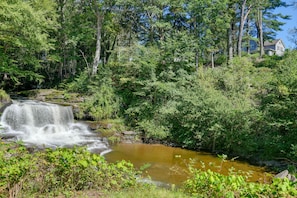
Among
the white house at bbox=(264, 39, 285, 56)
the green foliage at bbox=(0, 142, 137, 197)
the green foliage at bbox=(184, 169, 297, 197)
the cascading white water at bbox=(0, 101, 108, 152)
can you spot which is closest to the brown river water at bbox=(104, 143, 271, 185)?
the cascading white water at bbox=(0, 101, 108, 152)

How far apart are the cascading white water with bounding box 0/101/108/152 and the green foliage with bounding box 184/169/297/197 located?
26.2 feet

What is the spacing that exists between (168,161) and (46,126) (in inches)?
264

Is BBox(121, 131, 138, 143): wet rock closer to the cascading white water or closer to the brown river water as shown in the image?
the brown river water

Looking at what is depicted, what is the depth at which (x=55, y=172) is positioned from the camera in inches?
135

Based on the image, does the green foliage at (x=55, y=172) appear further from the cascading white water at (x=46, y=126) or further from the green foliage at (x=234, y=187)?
the cascading white water at (x=46, y=126)

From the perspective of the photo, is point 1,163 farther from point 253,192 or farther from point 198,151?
point 198,151

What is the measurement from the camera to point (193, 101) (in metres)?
11.6

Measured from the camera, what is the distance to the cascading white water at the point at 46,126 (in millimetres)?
11297

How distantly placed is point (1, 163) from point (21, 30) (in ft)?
36.6

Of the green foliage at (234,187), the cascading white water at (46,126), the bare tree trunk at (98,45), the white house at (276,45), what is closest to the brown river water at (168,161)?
the cascading white water at (46,126)

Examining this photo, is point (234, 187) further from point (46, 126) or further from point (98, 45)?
point (98, 45)

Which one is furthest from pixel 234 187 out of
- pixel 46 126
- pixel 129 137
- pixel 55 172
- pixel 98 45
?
pixel 98 45

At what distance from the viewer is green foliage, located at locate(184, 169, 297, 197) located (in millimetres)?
2514

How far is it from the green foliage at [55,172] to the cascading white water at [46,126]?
7215 millimetres
